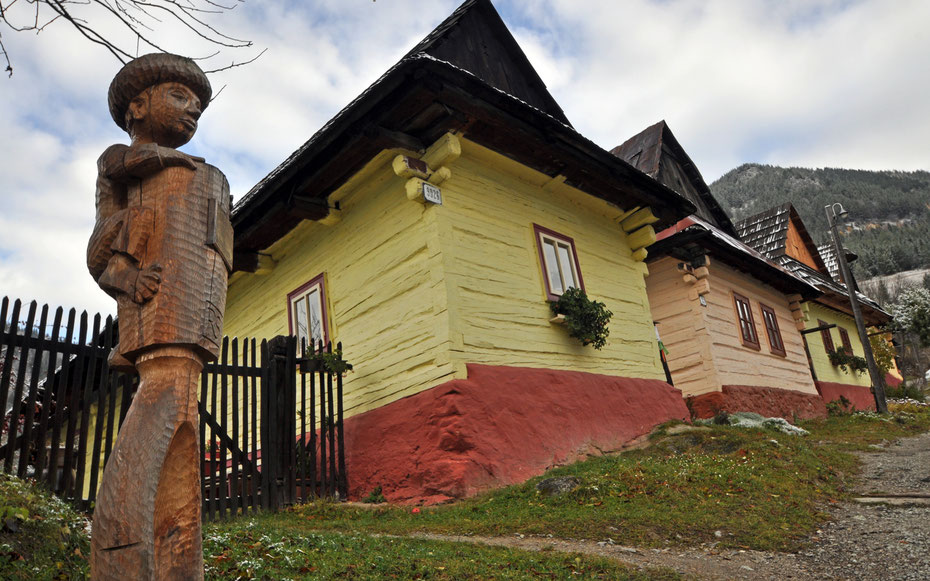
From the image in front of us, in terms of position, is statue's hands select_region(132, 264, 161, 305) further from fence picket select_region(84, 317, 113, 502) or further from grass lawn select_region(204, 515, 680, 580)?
fence picket select_region(84, 317, 113, 502)

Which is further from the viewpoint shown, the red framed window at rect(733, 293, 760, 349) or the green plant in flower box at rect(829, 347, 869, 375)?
the green plant in flower box at rect(829, 347, 869, 375)

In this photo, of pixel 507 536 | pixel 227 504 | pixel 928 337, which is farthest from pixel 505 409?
pixel 928 337

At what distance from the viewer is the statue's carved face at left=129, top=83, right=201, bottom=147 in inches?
113

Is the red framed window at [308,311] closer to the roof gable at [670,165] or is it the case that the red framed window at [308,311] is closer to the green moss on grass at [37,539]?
the green moss on grass at [37,539]

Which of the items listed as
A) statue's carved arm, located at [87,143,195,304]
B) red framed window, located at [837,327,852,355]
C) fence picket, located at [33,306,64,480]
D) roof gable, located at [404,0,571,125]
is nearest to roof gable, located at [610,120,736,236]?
roof gable, located at [404,0,571,125]

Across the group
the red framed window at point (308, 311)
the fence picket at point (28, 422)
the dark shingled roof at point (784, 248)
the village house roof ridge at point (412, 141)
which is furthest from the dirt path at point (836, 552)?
the dark shingled roof at point (784, 248)

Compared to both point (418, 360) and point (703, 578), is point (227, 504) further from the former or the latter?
point (703, 578)

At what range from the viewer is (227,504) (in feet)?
19.7

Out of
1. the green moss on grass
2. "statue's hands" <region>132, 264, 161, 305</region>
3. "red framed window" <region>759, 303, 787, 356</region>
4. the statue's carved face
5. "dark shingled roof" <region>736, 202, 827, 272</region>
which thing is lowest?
the green moss on grass

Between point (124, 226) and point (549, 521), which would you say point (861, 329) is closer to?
point (549, 521)

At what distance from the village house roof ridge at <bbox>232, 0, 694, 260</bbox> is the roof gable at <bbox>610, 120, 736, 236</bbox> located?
6935 millimetres

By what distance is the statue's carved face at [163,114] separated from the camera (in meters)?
2.88

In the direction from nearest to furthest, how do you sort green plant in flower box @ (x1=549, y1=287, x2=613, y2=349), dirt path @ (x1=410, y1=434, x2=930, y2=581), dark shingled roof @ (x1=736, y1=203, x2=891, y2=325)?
dirt path @ (x1=410, y1=434, x2=930, y2=581) < green plant in flower box @ (x1=549, y1=287, x2=613, y2=349) < dark shingled roof @ (x1=736, y1=203, x2=891, y2=325)

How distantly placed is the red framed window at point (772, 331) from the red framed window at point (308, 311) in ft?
38.1
